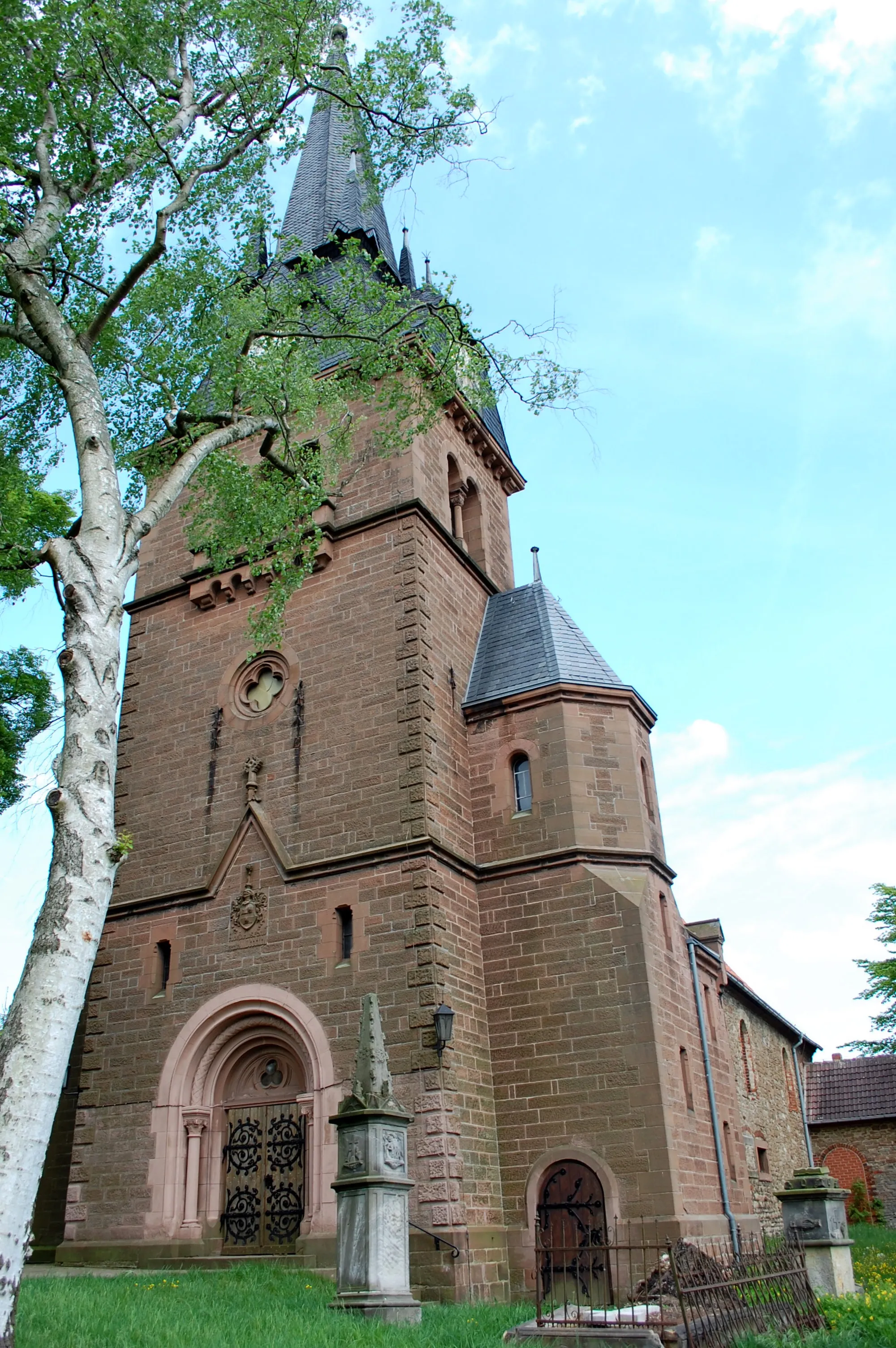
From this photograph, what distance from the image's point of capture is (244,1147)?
14344 mm

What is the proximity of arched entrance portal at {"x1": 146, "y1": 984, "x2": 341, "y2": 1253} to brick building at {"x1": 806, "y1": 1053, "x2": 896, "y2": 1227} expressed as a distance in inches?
833

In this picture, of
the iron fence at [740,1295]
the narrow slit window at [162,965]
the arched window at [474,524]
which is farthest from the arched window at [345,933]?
the arched window at [474,524]

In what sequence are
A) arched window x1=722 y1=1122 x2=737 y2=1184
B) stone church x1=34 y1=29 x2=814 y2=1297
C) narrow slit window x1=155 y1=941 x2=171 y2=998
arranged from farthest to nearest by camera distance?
arched window x1=722 y1=1122 x2=737 y2=1184
narrow slit window x1=155 y1=941 x2=171 y2=998
stone church x1=34 y1=29 x2=814 y2=1297

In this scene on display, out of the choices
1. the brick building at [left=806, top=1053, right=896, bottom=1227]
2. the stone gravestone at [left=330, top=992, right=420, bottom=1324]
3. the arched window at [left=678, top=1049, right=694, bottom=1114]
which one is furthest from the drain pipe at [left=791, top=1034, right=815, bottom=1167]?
the stone gravestone at [left=330, top=992, right=420, bottom=1324]

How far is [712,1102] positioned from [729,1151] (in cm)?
232

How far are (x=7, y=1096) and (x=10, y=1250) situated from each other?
2.69ft

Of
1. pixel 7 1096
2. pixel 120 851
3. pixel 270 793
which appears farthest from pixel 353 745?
pixel 7 1096

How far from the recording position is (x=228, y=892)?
50.2 feet

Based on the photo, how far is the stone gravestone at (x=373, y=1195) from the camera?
31.2ft

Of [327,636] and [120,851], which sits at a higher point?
[327,636]

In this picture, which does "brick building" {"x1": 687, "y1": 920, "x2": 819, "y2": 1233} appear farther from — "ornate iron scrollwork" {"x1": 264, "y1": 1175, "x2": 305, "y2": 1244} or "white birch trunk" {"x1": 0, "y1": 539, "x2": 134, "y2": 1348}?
"white birch trunk" {"x1": 0, "y1": 539, "x2": 134, "y2": 1348}

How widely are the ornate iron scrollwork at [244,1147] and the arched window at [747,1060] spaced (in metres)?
12.2

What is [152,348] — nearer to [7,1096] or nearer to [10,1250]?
[7,1096]

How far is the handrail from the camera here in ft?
39.4
